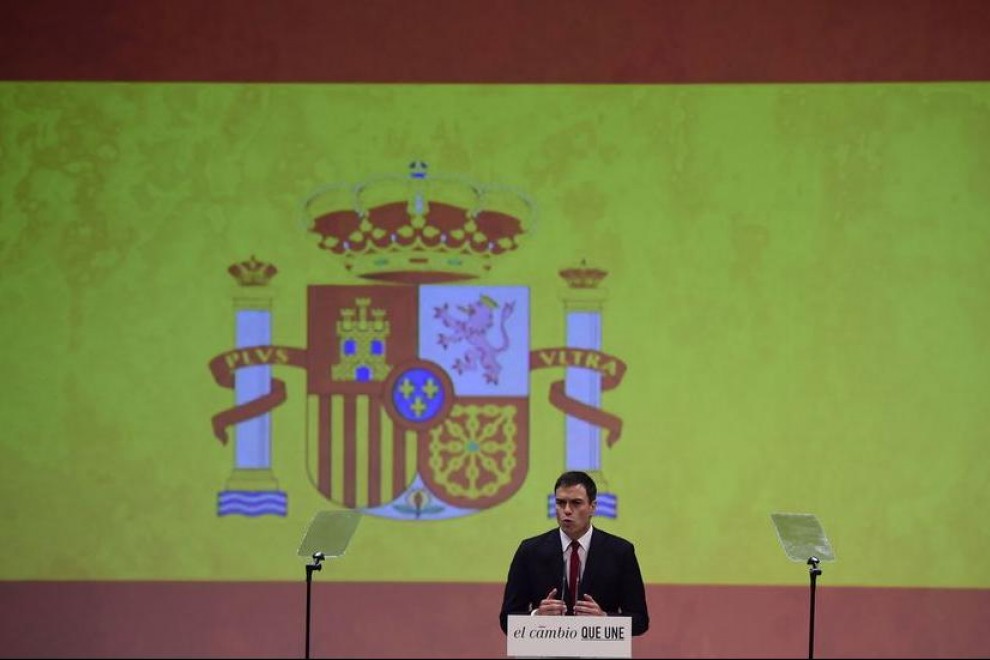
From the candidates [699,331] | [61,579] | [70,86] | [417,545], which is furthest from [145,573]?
[699,331]

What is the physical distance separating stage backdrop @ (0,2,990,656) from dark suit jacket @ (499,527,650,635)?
187cm

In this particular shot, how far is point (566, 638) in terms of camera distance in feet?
14.2

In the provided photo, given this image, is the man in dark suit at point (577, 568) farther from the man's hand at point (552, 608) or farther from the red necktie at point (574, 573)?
the man's hand at point (552, 608)

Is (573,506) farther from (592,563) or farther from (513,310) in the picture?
(513,310)

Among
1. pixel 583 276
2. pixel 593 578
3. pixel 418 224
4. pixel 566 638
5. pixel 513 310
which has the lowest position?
pixel 566 638

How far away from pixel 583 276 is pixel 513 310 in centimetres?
37

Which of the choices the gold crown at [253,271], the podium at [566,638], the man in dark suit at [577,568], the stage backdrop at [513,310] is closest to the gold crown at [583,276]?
the stage backdrop at [513,310]

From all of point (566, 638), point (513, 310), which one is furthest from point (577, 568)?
point (513, 310)

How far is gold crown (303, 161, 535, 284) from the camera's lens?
6.55 meters

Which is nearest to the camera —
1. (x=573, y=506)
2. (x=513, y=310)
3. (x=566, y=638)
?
(x=566, y=638)

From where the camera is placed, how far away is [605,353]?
21.5 ft

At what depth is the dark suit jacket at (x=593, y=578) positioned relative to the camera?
15.2 ft

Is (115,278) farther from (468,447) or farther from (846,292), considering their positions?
(846,292)

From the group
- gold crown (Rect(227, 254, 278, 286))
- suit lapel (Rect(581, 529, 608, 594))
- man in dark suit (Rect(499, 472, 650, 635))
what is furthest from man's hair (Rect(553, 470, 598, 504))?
gold crown (Rect(227, 254, 278, 286))
